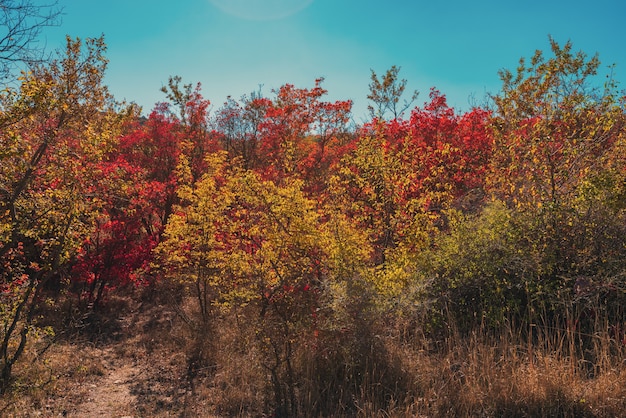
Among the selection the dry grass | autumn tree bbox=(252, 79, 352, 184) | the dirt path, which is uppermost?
autumn tree bbox=(252, 79, 352, 184)

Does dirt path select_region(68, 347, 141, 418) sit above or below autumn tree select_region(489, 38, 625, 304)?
below

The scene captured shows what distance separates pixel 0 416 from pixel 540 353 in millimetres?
6953

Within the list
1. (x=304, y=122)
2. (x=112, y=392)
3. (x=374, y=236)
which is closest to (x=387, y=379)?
(x=374, y=236)

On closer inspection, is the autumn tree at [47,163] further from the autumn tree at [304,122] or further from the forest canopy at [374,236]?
the autumn tree at [304,122]

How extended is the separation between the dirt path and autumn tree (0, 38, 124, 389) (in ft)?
4.31

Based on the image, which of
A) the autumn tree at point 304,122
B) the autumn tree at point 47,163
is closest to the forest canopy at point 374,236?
the autumn tree at point 47,163

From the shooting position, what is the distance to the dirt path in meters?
5.78

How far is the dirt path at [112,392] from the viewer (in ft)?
19.0

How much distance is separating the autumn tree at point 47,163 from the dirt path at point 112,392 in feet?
4.31

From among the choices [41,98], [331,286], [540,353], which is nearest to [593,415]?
[540,353]

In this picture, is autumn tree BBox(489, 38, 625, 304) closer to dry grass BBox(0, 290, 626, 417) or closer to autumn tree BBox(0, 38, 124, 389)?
dry grass BBox(0, 290, 626, 417)

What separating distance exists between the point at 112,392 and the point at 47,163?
13.8 feet

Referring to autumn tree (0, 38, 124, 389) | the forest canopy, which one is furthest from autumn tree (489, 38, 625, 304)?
autumn tree (0, 38, 124, 389)

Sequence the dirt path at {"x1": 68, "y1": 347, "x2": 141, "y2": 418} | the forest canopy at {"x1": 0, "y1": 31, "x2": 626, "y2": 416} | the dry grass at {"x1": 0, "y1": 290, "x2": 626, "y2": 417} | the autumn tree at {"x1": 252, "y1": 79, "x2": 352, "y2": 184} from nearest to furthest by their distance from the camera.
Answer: the dry grass at {"x1": 0, "y1": 290, "x2": 626, "y2": 417}, the forest canopy at {"x1": 0, "y1": 31, "x2": 626, "y2": 416}, the dirt path at {"x1": 68, "y1": 347, "x2": 141, "y2": 418}, the autumn tree at {"x1": 252, "y1": 79, "x2": 352, "y2": 184}
